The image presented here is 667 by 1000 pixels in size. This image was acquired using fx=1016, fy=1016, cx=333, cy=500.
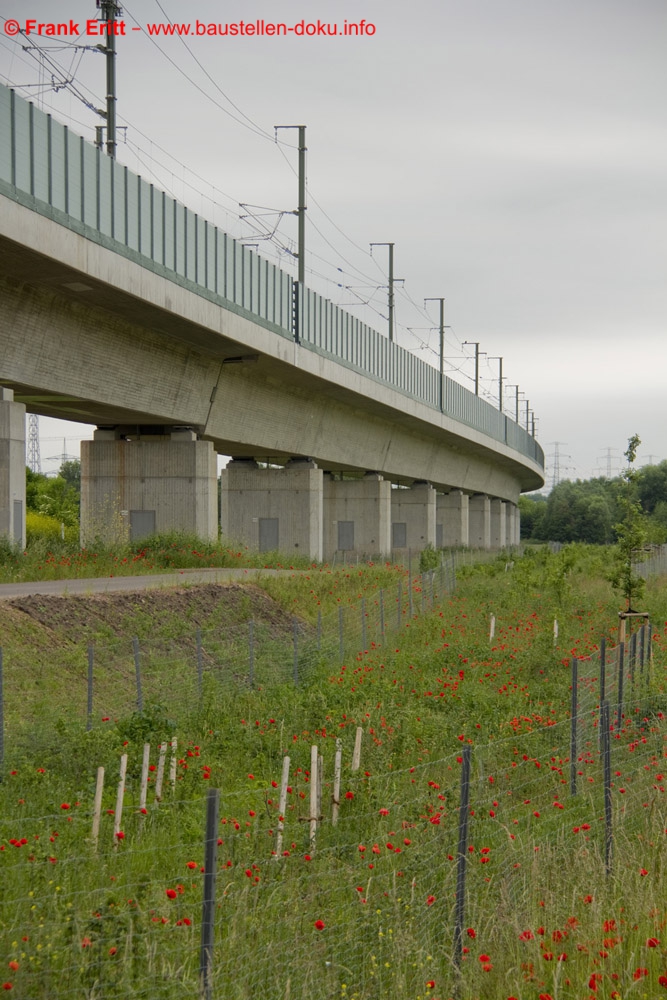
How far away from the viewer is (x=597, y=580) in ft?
112

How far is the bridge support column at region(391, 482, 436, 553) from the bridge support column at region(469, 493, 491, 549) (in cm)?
2018

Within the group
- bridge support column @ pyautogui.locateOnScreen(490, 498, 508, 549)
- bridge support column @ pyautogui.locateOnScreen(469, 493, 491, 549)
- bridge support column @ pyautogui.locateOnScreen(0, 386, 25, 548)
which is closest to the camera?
bridge support column @ pyautogui.locateOnScreen(0, 386, 25, 548)

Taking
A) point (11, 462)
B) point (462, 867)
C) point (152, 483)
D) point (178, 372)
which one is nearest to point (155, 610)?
point (11, 462)

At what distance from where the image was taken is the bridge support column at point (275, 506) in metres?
36.2

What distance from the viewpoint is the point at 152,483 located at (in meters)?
27.5

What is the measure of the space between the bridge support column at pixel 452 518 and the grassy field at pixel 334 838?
160 ft

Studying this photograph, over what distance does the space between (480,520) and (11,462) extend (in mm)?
59946

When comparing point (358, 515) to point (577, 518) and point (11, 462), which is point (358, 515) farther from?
point (577, 518)

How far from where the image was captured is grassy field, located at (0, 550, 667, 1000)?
572 cm

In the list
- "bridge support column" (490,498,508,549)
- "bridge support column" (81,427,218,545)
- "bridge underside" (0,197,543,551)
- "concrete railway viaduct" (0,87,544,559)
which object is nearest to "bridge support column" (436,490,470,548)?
"concrete railway viaduct" (0,87,544,559)

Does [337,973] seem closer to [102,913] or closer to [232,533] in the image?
[102,913]

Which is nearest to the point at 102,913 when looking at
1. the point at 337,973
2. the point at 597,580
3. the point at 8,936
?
the point at 8,936

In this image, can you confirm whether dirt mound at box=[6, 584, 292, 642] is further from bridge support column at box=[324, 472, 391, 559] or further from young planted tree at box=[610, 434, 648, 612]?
bridge support column at box=[324, 472, 391, 559]

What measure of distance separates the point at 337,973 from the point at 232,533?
1232 inches
